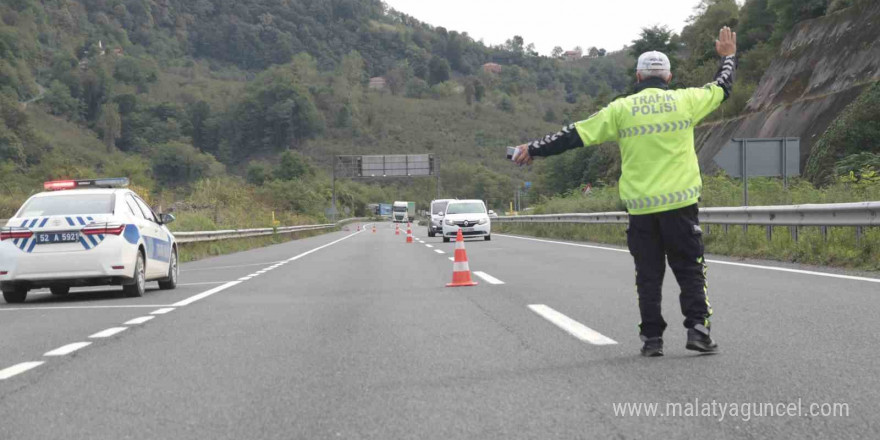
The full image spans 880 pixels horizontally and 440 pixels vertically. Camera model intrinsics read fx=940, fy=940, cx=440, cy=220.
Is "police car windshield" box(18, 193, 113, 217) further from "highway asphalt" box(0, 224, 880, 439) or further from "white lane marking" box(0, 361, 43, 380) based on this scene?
"white lane marking" box(0, 361, 43, 380)

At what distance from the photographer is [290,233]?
158 ft

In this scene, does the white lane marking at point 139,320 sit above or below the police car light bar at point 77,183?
below

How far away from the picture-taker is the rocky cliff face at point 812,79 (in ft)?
102

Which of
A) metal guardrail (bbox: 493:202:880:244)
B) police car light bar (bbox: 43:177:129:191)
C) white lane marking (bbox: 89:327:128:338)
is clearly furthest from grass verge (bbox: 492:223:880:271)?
police car light bar (bbox: 43:177:129:191)

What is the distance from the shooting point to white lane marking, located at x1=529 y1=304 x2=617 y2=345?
6632 millimetres

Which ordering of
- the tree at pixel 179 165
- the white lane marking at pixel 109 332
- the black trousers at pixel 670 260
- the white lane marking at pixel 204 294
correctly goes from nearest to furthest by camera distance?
the black trousers at pixel 670 260, the white lane marking at pixel 109 332, the white lane marking at pixel 204 294, the tree at pixel 179 165

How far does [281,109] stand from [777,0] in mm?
122880

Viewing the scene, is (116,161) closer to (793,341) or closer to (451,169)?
(451,169)

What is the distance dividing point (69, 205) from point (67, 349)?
17.5 feet

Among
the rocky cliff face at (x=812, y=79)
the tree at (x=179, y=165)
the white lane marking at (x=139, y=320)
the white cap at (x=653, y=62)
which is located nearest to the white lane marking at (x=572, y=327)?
the white cap at (x=653, y=62)

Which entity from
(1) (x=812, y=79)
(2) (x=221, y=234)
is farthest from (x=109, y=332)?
(1) (x=812, y=79)

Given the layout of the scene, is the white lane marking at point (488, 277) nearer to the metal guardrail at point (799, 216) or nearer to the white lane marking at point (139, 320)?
the metal guardrail at point (799, 216)

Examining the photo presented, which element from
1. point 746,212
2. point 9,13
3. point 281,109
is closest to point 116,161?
point 281,109

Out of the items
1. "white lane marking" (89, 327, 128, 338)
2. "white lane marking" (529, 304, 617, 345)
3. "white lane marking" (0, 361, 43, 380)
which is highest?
"white lane marking" (529, 304, 617, 345)
